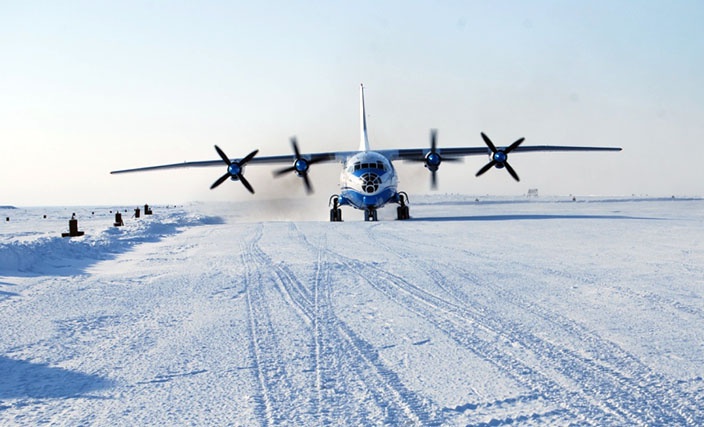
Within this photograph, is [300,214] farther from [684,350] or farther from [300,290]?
[684,350]

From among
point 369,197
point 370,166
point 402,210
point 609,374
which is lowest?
point 609,374

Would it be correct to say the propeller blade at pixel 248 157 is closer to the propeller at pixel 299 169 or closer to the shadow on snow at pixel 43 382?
the propeller at pixel 299 169

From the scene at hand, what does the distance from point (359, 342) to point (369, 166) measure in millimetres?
23068

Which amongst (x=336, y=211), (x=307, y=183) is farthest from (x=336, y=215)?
(x=307, y=183)

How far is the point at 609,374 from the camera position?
4.48 m

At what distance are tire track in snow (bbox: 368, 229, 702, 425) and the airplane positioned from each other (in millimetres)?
21716

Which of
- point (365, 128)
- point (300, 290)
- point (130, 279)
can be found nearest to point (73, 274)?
point (130, 279)

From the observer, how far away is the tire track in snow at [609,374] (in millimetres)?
3688

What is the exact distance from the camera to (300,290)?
8.67 meters

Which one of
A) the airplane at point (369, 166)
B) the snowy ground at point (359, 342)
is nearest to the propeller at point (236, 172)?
the airplane at point (369, 166)

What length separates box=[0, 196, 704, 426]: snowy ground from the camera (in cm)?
388

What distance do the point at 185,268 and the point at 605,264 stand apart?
26.3 feet

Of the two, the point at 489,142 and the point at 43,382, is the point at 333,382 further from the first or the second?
the point at 489,142

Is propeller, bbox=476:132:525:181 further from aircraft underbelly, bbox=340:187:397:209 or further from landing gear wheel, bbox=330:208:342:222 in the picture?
landing gear wheel, bbox=330:208:342:222
